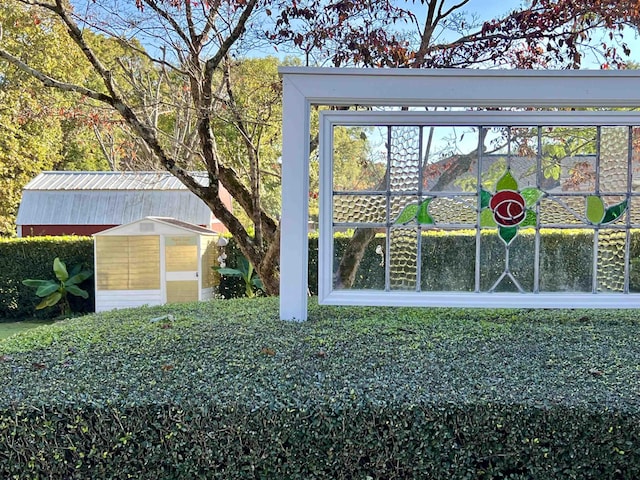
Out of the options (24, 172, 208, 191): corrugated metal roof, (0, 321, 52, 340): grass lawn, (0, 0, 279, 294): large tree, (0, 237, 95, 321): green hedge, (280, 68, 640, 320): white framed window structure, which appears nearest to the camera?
(280, 68, 640, 320): white framed window structure

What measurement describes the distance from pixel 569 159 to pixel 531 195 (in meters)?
0.36

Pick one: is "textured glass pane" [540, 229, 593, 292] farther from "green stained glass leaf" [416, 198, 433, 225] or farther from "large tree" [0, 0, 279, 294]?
"large tree" [0, 0, 279, 294]

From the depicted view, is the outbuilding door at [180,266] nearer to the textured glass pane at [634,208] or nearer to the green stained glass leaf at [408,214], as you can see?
the green stained glass leaf at [408,214]

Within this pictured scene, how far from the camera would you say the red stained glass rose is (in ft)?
10.6

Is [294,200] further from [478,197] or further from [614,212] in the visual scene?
[614,212]

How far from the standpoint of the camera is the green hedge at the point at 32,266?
888cm

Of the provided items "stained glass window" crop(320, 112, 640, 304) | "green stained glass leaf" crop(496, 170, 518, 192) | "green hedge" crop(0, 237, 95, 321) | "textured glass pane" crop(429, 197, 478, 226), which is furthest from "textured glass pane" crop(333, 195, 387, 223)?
"green hedge" crop(0, 237, 95, 321)

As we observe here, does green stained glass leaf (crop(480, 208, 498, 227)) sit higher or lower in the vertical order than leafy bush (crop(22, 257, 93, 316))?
higher

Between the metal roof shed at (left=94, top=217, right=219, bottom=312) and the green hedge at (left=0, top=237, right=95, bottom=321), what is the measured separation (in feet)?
2.25

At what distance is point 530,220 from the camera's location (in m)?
3.22

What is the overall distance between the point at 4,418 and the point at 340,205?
223 cm

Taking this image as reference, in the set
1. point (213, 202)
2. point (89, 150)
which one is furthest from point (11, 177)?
point (213, 202)

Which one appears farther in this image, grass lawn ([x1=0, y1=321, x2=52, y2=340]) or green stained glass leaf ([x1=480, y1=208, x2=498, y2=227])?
grass lawn ([x1=0, y1=321, x2=52, y2=340])

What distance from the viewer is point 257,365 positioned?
6.93 ft
